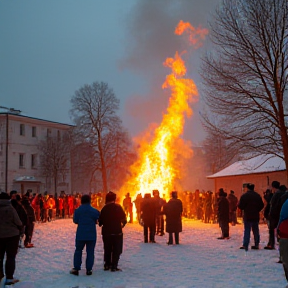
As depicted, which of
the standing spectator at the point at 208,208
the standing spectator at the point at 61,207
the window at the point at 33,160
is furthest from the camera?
the window at the point at 33,160

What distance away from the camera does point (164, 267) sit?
10.8m

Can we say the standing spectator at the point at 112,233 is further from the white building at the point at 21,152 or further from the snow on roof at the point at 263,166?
the white building at the point at 21,152

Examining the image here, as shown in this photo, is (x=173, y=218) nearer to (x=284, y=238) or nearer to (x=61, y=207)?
(x=284, y=238)


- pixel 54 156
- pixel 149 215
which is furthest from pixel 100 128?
pixel 149 215

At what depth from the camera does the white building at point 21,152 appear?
49.6m

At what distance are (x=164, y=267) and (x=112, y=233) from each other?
5.63ft

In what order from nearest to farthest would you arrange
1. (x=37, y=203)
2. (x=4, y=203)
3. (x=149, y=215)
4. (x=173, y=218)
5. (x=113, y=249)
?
(x=4, y=203)
(x=113, y=249)
(x=173, y=218)
(x=149, y=215)
(x=37, y=203)

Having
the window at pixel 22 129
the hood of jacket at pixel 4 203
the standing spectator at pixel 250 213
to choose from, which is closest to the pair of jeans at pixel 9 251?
the hood of jacket at pixel 4 203

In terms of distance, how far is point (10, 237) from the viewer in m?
9.02

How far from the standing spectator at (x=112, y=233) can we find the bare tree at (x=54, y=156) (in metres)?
39.2

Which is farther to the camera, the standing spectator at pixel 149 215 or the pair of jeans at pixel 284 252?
the standing spectator at pixel 149 215

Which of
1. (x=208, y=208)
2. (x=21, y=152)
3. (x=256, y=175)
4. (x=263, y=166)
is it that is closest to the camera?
(x=208, y=208)

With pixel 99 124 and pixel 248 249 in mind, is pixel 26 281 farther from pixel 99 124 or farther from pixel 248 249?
pixel 99 124

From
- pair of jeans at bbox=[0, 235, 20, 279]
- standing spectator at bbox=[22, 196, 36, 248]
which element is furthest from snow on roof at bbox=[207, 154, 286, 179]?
pair of jeans at bbox=[0, 235, 20, 279]
